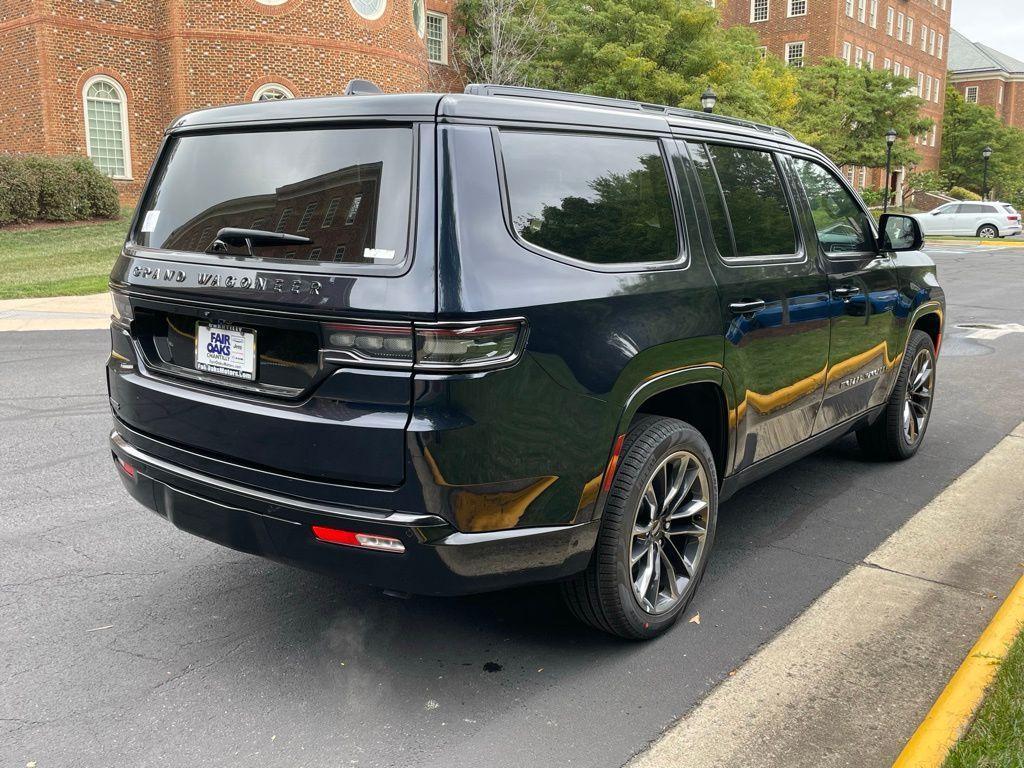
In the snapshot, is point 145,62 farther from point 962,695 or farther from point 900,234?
point 962,695

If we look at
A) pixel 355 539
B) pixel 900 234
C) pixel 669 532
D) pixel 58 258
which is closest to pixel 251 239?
pixel 355 539

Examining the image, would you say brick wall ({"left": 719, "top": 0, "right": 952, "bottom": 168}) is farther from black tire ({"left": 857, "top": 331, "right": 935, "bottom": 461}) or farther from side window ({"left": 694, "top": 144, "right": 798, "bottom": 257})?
side window ({"left": 694, "top": 144, "right": 798, "bottom": 257})

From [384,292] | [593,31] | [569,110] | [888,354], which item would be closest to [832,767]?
[384,292]

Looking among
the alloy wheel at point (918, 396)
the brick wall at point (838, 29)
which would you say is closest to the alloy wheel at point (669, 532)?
the alloy wheel at point (918, 396)

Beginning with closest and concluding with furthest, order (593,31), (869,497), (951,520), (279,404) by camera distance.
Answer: (279,404), (951,520), (869,497), (593,31)

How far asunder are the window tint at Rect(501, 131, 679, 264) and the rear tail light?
1.30 feet

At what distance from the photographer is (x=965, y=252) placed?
29.3m

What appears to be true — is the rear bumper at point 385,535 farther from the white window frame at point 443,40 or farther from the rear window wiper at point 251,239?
the white window frame at point 443,40

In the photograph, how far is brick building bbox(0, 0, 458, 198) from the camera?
80.5ft

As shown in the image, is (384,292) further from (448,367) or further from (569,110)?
(569,110)

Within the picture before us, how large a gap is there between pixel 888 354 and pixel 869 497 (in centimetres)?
82

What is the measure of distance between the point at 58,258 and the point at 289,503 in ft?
57.4

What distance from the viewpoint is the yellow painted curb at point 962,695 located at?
2.72 metres

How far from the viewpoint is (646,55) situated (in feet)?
90.8
